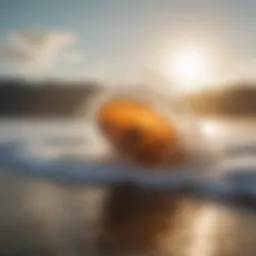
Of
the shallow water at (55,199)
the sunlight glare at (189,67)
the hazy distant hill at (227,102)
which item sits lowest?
the shallow water at (55,199)

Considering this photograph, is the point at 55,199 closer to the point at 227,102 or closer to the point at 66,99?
the point at 66,99

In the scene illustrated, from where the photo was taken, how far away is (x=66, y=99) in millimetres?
979

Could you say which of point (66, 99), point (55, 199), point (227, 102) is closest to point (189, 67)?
point (227, 102)

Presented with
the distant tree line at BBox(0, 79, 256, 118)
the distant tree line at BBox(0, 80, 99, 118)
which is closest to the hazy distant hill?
the distant tree line at BBox(0, 79, 256, 118)

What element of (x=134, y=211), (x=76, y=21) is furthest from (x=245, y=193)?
(x=76, y=21)

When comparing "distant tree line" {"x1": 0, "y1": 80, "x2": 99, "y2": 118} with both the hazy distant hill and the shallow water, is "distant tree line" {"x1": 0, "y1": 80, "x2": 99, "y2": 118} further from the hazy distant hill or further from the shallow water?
the hazy distant hill

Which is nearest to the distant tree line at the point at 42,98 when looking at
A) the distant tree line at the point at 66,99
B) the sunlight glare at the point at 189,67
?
the distant tree line at the point at 66,99

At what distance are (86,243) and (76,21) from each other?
0.40 m

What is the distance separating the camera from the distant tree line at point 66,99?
0.97m

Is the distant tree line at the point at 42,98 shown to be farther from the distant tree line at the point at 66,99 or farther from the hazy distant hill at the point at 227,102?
the hazy distant hill at the point at 227,102

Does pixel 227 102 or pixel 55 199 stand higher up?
pixel 227 102

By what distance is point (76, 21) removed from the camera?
987 mm

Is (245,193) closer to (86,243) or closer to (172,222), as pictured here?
(172,222)

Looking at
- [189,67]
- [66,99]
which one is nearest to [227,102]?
[189,67]
